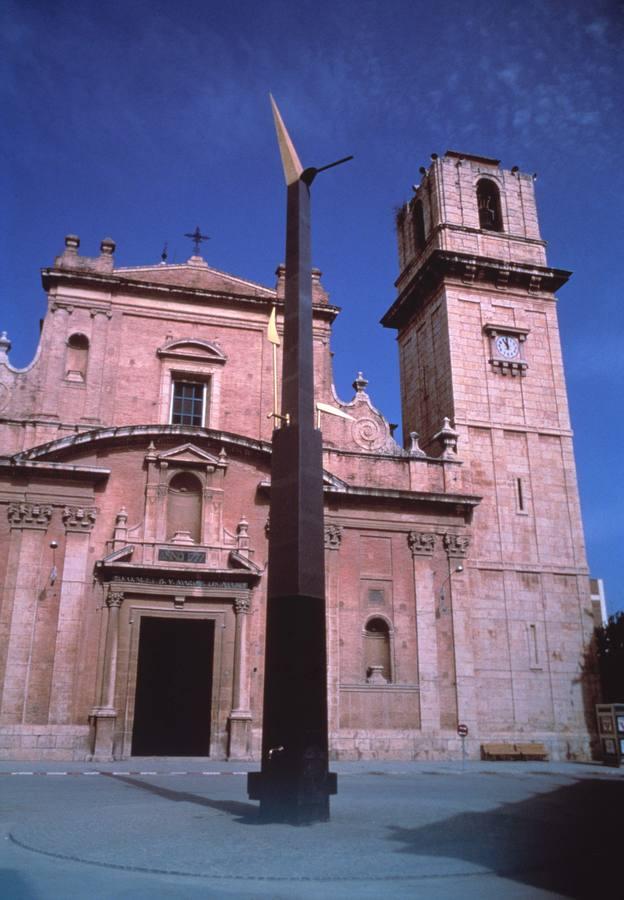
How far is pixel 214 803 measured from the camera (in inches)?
409

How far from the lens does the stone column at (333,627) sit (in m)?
20.0

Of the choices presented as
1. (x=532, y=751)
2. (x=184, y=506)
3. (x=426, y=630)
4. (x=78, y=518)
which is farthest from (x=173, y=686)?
(x=532, y=751)

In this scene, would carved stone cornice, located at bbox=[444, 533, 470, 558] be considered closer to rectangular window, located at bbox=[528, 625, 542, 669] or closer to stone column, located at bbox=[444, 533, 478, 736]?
stone column, located at bbox=[444, 533, 478, 736]

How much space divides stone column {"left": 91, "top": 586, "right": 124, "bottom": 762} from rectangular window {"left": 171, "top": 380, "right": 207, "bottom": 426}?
5.71 m

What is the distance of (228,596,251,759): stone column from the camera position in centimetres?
1920

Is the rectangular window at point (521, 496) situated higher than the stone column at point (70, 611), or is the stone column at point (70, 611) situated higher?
the rectangular window at point (521, 496)

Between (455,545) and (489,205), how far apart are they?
553 inches

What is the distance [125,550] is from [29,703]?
4.16 metres

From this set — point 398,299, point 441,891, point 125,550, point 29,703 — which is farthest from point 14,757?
point 398,299

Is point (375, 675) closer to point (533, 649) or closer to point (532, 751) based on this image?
point (532, 751)

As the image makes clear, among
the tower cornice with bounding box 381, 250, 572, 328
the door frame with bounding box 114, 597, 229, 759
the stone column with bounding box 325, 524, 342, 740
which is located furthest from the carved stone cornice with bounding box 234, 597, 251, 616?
the tower cornice with bounding box 381, 250, 572, 328

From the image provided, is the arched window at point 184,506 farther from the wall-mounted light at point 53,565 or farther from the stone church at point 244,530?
the wall-mounted light at point 53,565

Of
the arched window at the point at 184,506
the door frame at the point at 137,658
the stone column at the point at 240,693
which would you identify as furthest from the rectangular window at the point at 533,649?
the arched window at the point at 184,506

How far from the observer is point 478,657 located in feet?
73.3
